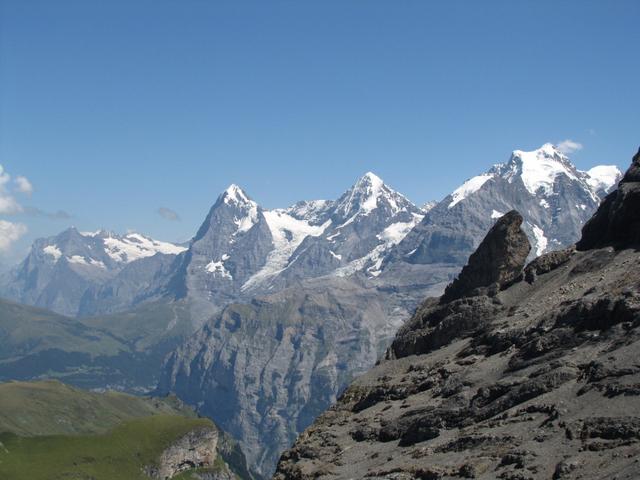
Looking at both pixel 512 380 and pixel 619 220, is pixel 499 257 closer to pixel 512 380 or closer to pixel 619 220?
pixel 619 220

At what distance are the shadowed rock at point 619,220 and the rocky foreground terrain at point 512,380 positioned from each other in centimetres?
19

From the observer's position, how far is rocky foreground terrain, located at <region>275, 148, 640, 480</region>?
47.6 metres

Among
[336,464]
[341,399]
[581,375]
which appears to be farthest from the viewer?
[341,399]

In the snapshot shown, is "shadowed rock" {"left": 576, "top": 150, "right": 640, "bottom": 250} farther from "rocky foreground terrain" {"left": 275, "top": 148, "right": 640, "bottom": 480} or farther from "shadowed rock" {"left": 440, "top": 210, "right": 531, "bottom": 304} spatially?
"shadowed rock" {"left": 440, "top": 210, "right": 531, "bottom": 304}

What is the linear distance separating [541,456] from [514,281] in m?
50.1

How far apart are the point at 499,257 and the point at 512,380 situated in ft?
139

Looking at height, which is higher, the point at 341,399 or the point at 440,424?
the point at 341,399

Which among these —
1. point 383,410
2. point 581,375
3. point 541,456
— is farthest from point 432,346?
point 541,456

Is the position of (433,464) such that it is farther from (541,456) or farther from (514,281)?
(514,281)

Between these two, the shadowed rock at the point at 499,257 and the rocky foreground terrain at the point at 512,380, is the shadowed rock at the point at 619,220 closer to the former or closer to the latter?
the rocky foreground terrain at the point at 512,380

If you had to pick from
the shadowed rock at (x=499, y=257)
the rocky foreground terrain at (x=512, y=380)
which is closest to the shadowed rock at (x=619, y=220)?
the rocky foreground terrain at (x=512, y=380)

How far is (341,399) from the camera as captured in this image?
91.9m

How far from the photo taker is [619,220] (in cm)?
8638

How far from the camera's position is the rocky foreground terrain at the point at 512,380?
47625 mm
